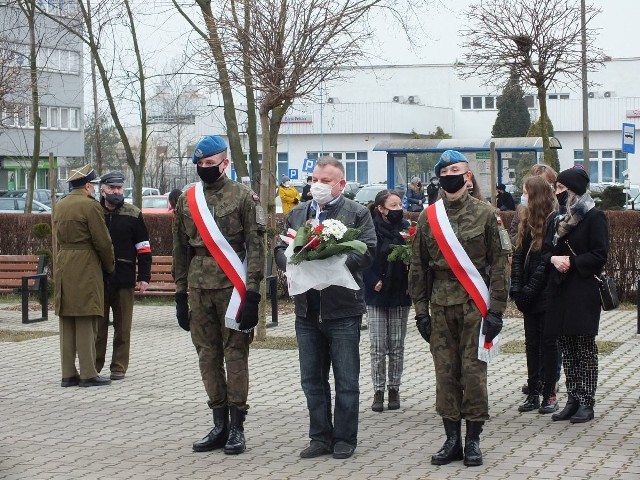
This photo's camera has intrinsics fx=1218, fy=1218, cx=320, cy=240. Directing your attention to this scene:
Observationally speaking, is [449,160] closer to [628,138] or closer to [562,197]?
[562,197]

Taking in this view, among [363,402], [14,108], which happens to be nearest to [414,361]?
[363,402]

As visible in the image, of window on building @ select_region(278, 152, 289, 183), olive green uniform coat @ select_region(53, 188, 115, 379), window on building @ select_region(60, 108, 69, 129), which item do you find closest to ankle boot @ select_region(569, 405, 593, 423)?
olive green uniform coat @ select_region(53, 188, 115, 379)

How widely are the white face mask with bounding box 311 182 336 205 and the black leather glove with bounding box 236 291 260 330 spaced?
0.76 metres

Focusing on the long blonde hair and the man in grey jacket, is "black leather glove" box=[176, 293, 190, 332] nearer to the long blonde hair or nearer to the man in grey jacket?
the man in grey jacket

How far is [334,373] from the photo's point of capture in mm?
7934

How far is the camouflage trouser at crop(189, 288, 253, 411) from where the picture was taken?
26.3ft

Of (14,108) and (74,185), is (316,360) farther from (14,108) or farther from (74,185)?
(14,108)

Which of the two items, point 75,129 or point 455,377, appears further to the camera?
point 75,129

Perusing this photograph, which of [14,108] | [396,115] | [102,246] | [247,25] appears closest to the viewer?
[102,246]

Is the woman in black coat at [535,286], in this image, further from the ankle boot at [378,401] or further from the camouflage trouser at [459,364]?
the camouflage trouser at [459,364]

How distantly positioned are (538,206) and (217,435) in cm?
297

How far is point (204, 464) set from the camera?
7.74 metres

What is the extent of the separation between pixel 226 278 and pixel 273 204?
22.3 feet

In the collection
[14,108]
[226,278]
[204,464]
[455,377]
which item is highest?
[14,108]
